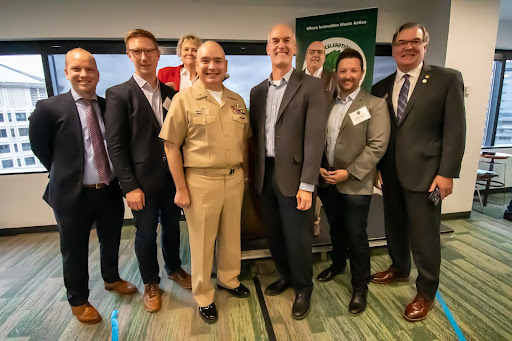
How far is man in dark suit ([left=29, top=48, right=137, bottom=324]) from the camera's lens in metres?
1.76

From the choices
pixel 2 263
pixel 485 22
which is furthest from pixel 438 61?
pixel 2 263

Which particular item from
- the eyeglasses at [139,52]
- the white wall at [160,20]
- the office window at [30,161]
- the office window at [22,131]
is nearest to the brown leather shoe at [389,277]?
the white wall at [160,20]

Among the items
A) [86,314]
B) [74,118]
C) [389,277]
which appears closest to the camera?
[74,118]

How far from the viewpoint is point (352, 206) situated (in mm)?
1959

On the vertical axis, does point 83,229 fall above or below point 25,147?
below

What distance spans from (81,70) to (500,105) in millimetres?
6404

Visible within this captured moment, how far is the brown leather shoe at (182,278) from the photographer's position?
240 centimetres

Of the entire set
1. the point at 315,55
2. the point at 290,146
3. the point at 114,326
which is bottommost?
the point at 114,326

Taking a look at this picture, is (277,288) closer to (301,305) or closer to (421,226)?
(301,305)

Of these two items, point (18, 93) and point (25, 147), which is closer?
point (18, 93)

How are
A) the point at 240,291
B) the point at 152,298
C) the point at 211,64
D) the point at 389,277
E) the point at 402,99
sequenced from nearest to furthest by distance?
the point at 211,64, the point at 402,99, the point at 152,298, the point at 240,291, the point at 389,277

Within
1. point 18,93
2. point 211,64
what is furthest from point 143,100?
point 18,93

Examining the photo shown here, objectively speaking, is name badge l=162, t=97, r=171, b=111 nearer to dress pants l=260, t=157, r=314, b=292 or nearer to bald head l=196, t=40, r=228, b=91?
bald head l=196, t=40, r=228, b=91

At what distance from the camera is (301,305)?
2012 millimetres
